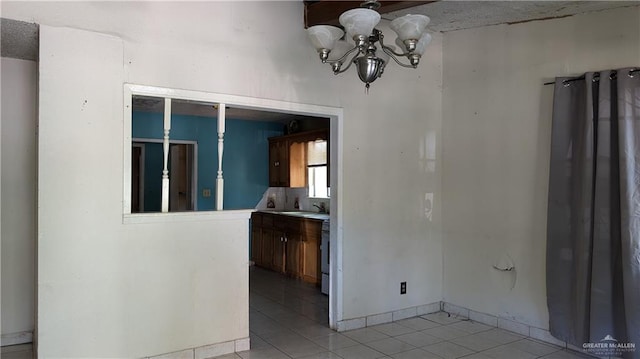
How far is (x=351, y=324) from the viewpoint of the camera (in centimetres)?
392

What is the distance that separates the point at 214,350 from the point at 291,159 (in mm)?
3745

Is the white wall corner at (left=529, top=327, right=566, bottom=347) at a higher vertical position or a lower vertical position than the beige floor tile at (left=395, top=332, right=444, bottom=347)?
higher

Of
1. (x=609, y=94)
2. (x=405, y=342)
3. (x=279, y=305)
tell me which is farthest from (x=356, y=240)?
(x=609, y=94)

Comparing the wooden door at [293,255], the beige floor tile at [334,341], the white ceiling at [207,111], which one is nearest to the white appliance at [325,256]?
the wooden door at [293,255]

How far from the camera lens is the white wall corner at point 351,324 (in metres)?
3.87

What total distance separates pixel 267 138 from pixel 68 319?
4.85 m

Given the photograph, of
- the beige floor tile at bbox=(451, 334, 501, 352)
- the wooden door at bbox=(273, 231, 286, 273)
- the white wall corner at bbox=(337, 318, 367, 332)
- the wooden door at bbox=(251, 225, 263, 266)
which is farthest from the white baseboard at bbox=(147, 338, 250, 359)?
the wooden door at bbox=(251, 225, 263, 266)

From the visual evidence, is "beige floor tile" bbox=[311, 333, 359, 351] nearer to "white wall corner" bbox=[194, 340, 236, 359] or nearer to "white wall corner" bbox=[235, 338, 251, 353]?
"white wall corner" bbox=[235, 338, 251, 353]

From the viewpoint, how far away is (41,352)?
2691 mm

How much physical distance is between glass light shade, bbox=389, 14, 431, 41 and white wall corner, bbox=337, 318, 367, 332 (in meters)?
2.56

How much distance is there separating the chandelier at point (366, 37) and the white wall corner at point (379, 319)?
7.77 ft

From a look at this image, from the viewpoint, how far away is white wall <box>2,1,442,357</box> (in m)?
2.73

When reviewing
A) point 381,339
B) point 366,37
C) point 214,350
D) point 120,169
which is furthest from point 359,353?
point 366,37

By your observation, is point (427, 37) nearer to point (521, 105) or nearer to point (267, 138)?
point (521, 105)
